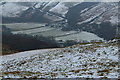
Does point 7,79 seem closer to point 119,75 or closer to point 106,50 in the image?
point 119,75

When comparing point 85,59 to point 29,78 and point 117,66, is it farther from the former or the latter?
point 29,78

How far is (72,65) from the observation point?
30750mm

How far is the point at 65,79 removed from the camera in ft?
70.2

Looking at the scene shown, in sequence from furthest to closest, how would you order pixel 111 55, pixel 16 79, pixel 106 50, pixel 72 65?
pixel 106 50 → pixel 111 55 → pixel 72 65 → pixel 16 79

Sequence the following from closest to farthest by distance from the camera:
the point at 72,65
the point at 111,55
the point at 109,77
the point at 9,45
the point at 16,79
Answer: the point at 109,77 → the point at 16,79 → the point at 72,65 → the point at 111,55 → the point at 9,45

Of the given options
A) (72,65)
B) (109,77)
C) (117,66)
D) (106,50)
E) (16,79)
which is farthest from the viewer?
(106,50)

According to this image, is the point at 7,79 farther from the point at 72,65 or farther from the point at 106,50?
the point at 106,50

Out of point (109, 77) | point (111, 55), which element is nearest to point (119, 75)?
point (109, 77)

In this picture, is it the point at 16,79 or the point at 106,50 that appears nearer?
the point at 16,79

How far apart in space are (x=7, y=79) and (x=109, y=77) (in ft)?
29.2

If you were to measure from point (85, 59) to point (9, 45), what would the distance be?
145368 millimetres

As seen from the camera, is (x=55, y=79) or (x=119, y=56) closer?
(x=55, y=79)

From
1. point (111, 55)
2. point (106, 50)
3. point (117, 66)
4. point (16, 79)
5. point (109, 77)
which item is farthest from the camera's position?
point (106, 50)

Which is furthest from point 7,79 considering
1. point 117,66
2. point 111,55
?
point 111,55
